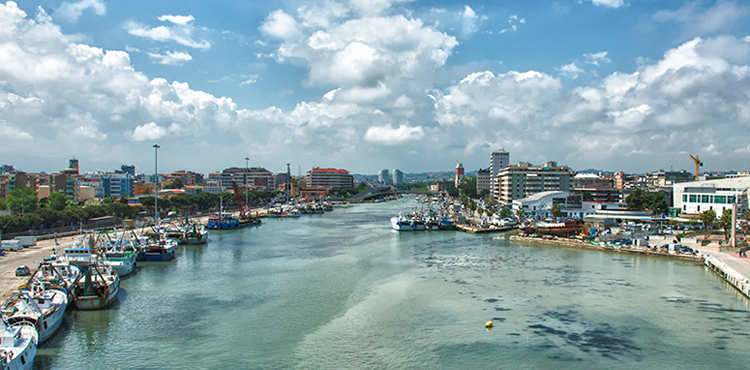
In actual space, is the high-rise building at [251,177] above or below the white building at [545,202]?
above

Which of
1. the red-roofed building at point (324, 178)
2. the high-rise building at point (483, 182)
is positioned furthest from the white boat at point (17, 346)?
the red-roofed building at point (324, 178)

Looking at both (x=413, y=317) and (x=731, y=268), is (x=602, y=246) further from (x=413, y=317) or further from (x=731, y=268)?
(x=413, y=317)

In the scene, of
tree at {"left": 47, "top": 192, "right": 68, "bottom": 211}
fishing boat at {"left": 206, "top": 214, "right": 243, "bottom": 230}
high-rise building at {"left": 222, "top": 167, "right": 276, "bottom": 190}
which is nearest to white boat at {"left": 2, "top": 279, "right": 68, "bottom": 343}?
fishing boat at {"left": 206, "top": 214, "right": 243, "bottom": 230}

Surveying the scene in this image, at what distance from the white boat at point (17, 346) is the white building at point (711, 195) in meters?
40.2

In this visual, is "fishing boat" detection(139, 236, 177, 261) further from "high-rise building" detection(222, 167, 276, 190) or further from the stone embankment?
"high-rise building" detection(222, 167, 276, 190)

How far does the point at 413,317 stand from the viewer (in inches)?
539

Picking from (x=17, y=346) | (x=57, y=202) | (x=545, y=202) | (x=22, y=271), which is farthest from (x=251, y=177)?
(x=17, y=346)

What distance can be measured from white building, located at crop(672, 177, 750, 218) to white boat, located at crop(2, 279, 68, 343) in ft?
130

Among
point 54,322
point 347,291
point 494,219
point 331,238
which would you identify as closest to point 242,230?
point 331,238

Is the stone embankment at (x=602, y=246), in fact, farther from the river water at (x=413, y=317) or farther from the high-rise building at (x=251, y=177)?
the high-rise building at (x=251, y=177)

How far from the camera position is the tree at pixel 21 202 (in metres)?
37.4

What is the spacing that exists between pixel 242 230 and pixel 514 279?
28266 millimetres

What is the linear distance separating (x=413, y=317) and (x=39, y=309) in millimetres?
9863

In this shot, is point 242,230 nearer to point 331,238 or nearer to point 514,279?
point 331,238
